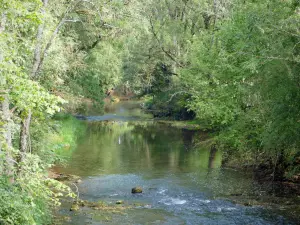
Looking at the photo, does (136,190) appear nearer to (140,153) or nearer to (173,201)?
(173,201)

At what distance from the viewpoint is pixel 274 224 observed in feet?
50.8

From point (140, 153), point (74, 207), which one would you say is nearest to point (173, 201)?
point (74, 207)

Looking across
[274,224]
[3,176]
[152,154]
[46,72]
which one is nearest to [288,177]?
[274,224]

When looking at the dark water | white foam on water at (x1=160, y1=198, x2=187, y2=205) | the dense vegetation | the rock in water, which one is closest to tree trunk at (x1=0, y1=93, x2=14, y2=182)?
the dense vegetation

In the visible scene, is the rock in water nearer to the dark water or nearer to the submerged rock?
the dark water

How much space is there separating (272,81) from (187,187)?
7362mm

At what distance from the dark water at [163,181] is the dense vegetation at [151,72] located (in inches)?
80.5

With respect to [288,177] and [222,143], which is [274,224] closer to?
[288,177]

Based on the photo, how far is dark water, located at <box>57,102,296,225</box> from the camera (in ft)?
53.3

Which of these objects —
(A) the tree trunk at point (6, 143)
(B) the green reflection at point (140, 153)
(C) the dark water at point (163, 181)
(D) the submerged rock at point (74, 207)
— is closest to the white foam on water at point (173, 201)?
(C) the dark water at point (163, 181)

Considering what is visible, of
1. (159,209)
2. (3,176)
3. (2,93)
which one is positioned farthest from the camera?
(159,209)

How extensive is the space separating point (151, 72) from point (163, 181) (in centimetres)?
2809

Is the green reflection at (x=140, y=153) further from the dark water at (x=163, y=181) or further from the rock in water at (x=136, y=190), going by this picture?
the rock in water at (x=136, y=190)

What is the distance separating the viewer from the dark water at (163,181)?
16.3 m
